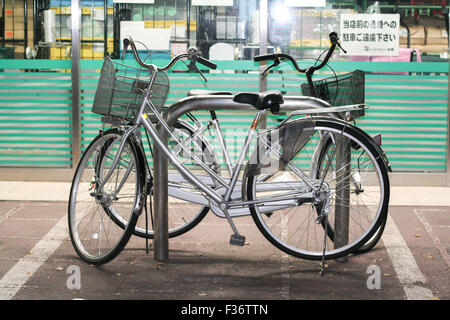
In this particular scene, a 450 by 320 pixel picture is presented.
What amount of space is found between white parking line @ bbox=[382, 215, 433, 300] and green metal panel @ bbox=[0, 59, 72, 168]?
3650 millimetres

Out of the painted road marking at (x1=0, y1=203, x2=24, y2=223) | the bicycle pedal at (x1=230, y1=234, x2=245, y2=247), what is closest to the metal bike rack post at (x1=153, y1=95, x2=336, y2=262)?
the bicycle pedal at (x1=230, y1=234, x2=245, y2=247)

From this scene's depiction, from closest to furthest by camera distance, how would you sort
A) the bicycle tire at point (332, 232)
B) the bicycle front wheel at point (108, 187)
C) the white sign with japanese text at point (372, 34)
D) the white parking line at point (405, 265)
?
1. the white parking line at point (405, 265)
2. the bicycle front wheel at point (108, 187)
3. the bicycle tire at point (332, 232)
4. the white sign with japanese text at point (372, 34)

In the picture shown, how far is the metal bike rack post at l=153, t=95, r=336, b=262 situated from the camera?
438 cm

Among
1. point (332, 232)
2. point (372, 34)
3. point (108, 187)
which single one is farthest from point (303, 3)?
point (108, 187)

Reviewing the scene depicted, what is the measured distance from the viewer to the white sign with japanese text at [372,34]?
7156 millimetres

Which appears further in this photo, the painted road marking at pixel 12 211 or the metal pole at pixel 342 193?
the painted road marking at pixel 12 211

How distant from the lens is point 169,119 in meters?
4.48

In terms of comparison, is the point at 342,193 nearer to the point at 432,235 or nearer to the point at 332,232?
the point at 332,232

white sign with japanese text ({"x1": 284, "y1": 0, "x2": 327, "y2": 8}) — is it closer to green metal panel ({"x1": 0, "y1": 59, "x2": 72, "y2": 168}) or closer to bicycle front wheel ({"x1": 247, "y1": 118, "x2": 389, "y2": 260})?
green metal panel ({"x1": 0, "y1": 59, "x2": 72, "y2": 168})

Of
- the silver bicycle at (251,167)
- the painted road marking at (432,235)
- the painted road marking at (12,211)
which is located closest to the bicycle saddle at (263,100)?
the silver bicycle at (251,167)

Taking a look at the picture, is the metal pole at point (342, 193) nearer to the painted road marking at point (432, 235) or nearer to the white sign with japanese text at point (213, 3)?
the painted road marking at point (432, 235)

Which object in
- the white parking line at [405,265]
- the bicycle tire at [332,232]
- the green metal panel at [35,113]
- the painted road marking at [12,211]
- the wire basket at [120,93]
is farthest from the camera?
the green metal panel at [35,113]

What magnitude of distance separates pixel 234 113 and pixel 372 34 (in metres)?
1.61

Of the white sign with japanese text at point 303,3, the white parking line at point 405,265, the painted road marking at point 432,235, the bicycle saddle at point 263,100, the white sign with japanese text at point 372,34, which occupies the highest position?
the white sign with japanese text at point 303,3
